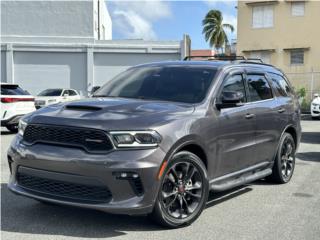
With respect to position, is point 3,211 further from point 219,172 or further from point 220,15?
point 220,15

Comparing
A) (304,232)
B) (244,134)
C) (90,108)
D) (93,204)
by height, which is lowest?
(304,232)

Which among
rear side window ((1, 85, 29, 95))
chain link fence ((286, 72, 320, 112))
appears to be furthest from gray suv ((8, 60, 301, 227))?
chain link fence ((286, 72, 320, 112))

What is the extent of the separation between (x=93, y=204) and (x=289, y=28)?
1380 inches

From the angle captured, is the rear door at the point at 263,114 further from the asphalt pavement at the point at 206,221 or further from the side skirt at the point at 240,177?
the asphalt pavement at the point at 206,221

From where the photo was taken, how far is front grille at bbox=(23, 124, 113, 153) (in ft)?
15.3

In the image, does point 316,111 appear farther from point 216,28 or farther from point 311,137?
point 216,28

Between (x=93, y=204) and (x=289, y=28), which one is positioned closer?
(x=93, y=204)

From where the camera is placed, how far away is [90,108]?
5109 millimetres

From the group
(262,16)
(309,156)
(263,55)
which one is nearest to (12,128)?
(309,156)

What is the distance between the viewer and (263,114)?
22.2ft

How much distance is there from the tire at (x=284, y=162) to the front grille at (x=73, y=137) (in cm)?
349

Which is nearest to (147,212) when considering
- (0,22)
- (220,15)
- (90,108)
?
(90,108)

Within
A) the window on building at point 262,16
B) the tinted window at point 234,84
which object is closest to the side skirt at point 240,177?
the tinted window at point 234,84

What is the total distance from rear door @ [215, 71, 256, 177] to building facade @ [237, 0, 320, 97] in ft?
98.6
